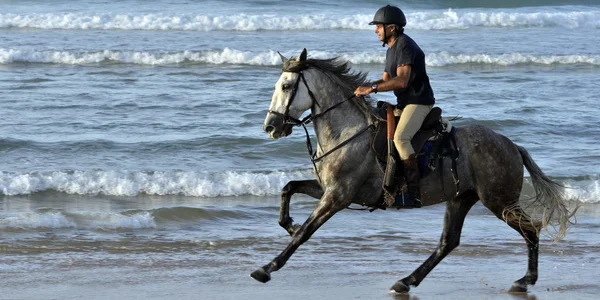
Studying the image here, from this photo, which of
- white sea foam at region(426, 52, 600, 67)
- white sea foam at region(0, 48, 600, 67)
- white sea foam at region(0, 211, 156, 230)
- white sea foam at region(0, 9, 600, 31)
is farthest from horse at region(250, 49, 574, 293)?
white sea foam at region(0, 9, 600, 31)

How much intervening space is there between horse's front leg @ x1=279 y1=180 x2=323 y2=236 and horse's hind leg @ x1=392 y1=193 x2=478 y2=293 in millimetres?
966

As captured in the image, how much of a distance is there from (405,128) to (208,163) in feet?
22.0

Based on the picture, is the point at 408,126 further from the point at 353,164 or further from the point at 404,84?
the point at 353,164

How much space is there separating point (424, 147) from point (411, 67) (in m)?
0.69

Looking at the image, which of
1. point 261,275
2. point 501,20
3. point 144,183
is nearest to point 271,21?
point 501,20

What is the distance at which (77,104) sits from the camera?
699 inches

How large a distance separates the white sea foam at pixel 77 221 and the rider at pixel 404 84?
3850mm

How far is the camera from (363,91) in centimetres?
734

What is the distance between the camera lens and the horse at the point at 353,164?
24.0 ft

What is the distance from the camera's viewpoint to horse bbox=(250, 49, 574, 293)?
7305mm

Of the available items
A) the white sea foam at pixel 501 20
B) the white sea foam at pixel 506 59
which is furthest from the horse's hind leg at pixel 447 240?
the white sea foam at pixel 501 20

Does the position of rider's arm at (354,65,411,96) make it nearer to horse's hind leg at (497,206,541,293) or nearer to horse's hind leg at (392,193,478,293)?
horse's hind leg at (392,193,478,293)

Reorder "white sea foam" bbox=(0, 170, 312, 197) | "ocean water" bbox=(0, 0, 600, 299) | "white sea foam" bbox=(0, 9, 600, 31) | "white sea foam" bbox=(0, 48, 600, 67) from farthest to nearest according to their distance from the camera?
1. "white sea foam" bbox=(0, 9, 600, 31)
2. "white sea foam" bbox=(0, 48, 600, 67)
3. "white sea foam" bbox=(0, 170, 312, 197)
4. "ocean water" bbox=(0, 0, 600, 299)

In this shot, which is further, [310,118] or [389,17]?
[310,118]
